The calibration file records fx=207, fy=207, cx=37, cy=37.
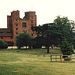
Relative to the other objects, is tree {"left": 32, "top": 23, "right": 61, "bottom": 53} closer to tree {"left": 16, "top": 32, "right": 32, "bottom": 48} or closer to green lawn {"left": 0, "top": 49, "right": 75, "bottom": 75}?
tree {"left": 16, "top": 32, "right": 32, "bottom": 48}

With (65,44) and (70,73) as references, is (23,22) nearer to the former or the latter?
(65,44)

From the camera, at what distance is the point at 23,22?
106 metres

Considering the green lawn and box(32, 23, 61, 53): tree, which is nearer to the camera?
the green lawn

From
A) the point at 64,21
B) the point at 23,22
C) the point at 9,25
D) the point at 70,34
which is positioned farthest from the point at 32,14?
the point at 70,34

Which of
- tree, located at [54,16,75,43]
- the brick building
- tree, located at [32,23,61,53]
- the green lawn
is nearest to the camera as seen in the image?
the green lawn

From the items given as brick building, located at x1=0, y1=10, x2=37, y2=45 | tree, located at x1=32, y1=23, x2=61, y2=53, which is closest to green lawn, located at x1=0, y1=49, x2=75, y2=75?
tree, located at x1=32, y1=23, x2=61, y2=53

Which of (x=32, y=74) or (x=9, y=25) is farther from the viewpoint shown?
(x=9, y=25)

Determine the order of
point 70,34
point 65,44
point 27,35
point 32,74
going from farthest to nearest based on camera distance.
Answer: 1. point 27,35
2. point 70,34
3. point 65,44
4. point 32,74

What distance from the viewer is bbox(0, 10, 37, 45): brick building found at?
341ft

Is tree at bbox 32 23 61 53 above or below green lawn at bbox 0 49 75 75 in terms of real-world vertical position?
above

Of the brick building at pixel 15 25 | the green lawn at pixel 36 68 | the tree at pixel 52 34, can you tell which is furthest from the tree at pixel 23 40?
the green lawn at pixel 36 68

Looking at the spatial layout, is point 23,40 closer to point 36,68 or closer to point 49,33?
point 49,33

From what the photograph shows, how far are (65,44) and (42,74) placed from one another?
19.3m

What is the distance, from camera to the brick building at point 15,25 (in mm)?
104062
